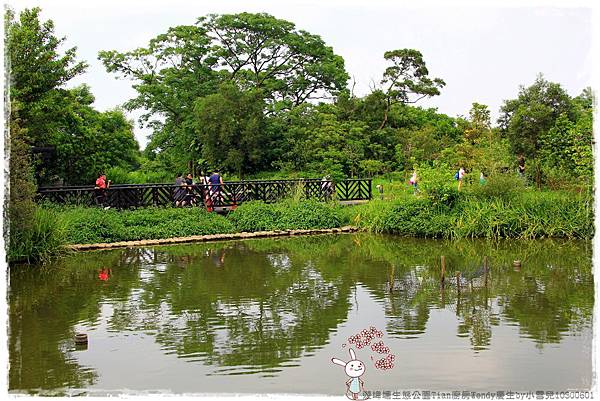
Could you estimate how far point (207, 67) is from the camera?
34.2 m

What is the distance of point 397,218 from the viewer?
1948cm

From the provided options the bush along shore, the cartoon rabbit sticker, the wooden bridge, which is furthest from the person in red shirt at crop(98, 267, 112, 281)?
the cartoon rabbit sticker

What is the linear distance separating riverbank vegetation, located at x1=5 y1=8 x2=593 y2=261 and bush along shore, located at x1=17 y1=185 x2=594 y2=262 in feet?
0.15

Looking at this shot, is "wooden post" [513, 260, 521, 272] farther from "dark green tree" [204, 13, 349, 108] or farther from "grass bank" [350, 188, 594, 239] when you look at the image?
"dark green tree" [204, 13, 349, 108]

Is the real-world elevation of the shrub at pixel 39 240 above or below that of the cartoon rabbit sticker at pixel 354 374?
above

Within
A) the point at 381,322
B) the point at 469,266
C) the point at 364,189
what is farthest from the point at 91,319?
the point at 364,189

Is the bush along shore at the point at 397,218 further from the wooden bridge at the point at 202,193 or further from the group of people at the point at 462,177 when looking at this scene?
the wooden bridge at the point at 202,193

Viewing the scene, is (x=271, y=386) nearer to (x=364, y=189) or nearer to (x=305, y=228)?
(x=305, y=228)

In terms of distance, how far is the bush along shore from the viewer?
58.8 feet

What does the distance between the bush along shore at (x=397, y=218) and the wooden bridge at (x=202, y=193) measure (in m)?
0.73

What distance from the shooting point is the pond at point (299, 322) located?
7.57 meters

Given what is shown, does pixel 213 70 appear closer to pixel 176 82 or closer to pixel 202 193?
pixel 176 82

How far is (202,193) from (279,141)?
10061mm

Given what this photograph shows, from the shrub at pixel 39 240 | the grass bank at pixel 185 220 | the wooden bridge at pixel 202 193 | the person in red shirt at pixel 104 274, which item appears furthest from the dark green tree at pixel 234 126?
the person in red shirt at pixel 104 274
